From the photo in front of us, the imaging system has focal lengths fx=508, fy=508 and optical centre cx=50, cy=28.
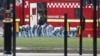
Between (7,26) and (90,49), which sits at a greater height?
(7,26)

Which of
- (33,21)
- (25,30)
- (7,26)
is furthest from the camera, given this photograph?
(33,21)

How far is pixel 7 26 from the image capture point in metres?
9.87

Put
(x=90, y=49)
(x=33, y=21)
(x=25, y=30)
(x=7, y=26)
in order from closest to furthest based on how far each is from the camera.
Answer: (x=7, y=26)
(x=90, y=49)
(x=25, y=30)
(x=33, y=21)

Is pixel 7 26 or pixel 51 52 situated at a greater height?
pixel 7 26

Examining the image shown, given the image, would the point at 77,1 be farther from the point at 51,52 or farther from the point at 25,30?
the point at 51,52

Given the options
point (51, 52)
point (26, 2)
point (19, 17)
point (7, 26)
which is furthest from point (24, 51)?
point (26, 2)

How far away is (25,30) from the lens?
97.1 ft

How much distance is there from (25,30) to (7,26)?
778 inches

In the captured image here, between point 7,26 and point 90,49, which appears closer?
point 7,26

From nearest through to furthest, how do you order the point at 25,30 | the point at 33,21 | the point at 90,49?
the point at 90,49, the point at 25,30, the point at 33,21

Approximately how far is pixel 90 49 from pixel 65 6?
13.5 metres

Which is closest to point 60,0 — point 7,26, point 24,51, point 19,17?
point 19,17

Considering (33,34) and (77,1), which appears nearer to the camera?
(33,34)

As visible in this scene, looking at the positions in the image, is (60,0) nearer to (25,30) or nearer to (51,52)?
(25,30)
